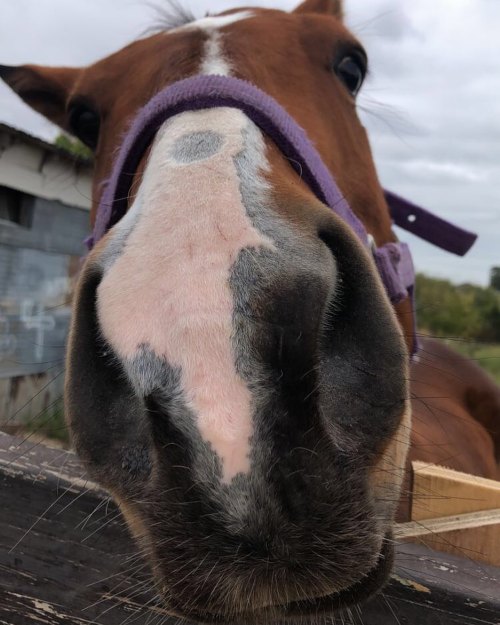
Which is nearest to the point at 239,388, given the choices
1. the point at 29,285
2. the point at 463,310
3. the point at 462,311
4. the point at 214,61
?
the point at 214,61

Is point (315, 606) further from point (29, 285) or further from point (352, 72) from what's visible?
point (29, 285)

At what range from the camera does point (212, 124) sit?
120 centimetres

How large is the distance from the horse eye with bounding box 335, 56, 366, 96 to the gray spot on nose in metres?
0.94

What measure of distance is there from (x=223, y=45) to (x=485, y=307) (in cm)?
2990

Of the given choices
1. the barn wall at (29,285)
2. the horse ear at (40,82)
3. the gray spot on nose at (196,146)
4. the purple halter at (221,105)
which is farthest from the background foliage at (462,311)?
the gray spot on nose at (196,146)

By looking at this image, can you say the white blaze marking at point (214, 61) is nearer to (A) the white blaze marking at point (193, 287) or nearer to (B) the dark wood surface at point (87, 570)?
(A) the white blaze marking at point (193, 287)

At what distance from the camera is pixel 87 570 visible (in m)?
1.12

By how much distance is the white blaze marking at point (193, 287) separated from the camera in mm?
806

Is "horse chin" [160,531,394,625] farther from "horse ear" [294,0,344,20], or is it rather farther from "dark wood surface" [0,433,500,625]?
"horse ear" [294,0,344,20]

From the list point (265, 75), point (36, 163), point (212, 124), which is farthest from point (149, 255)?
point (36, 163)

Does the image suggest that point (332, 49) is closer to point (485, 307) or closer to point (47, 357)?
point (47, 357)

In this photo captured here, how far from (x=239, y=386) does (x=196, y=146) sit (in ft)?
1.80

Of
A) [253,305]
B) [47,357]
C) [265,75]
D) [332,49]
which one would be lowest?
[47,357]

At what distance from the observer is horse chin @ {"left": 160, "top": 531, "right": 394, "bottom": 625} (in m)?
0.87
